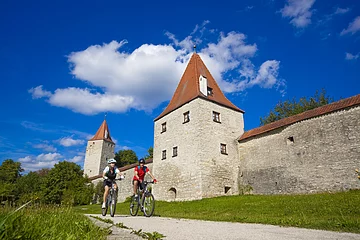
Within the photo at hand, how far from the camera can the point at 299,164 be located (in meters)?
15.1

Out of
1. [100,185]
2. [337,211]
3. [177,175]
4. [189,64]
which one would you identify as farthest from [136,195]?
[100,185]

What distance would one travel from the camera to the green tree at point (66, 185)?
31.4 metres

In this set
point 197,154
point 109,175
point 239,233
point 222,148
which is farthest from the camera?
point 222,148

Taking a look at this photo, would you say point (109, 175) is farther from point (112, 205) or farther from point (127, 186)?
point (127, 186)

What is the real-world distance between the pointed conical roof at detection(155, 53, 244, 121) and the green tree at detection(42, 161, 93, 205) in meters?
16.9

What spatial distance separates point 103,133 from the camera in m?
54.0

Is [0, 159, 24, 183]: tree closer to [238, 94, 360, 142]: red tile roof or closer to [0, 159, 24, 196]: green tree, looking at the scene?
[0, 159, 24, 196]: green tree

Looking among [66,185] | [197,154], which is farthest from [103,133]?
[197,154]

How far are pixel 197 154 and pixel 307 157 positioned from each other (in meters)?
6.99

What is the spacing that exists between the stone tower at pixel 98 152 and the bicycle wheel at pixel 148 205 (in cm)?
4620

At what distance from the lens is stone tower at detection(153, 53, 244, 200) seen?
17500 millimetres

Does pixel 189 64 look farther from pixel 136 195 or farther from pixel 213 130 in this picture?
pixel 136 195

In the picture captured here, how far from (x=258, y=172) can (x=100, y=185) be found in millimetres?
23503

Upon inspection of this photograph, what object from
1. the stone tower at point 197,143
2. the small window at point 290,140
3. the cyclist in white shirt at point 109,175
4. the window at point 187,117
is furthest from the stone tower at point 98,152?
the cyclist in white shirt at point 109,175
